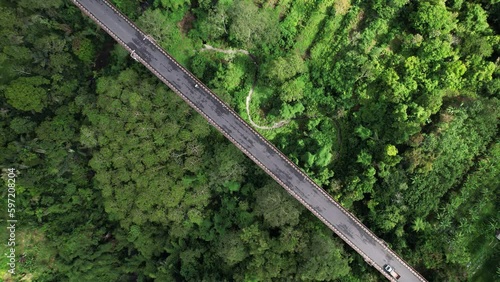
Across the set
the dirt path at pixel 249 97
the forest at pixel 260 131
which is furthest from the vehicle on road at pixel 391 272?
the dirt path at pixel 249 97

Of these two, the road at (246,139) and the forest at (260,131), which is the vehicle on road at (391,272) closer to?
the road at (246,139)

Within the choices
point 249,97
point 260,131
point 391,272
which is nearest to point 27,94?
point 249,97

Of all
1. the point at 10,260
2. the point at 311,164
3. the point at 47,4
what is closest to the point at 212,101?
the point at 311,164

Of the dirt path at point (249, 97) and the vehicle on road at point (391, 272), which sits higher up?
the dirt path at point (249, 97)

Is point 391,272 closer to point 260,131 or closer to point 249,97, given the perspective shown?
point 260,131

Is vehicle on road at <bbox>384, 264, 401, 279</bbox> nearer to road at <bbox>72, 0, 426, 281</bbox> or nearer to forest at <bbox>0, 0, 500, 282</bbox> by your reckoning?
road at <bbox>72, 0, 426, 281</bbox>

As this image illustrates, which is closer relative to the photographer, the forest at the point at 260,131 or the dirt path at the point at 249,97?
the forest at the point at 260,131
